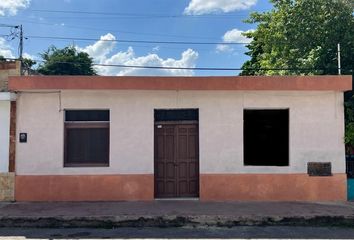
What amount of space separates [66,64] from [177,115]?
35.4 metres

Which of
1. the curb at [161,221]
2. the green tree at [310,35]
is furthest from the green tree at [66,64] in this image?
the curb at [161,221]

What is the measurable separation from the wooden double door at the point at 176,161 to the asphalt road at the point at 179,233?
2.70 m

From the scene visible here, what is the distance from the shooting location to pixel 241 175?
10938 mm

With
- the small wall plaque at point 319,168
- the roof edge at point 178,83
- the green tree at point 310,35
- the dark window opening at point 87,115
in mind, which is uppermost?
the green tree at point 310,35

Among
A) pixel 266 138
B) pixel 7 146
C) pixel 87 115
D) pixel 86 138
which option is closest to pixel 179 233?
pixel 86 138

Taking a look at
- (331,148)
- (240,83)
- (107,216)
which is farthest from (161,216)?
(331,148)

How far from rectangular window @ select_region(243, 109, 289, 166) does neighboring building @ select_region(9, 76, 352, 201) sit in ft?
0.14

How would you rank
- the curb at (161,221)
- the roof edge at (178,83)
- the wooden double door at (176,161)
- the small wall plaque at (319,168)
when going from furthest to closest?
the wooden double door at (176,161), the small wall plaque at (319,168), the roof edge at (178,83), the curb at (161,221)

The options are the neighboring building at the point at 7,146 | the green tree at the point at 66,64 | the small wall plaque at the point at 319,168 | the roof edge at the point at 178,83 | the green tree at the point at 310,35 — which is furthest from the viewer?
the green tree at the point at 66,64

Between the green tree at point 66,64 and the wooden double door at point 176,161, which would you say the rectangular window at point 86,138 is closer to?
the wooden double door at point 176,161

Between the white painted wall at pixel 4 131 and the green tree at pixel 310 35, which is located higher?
the green tree at pixel 310 35

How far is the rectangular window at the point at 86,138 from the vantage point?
36.1 ft

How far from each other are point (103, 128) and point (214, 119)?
2940mm

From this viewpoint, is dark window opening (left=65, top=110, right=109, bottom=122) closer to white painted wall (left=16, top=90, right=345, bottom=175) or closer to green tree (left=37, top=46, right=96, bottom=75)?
white painted wall (left=16, top=90, right=345, bottom=175)
